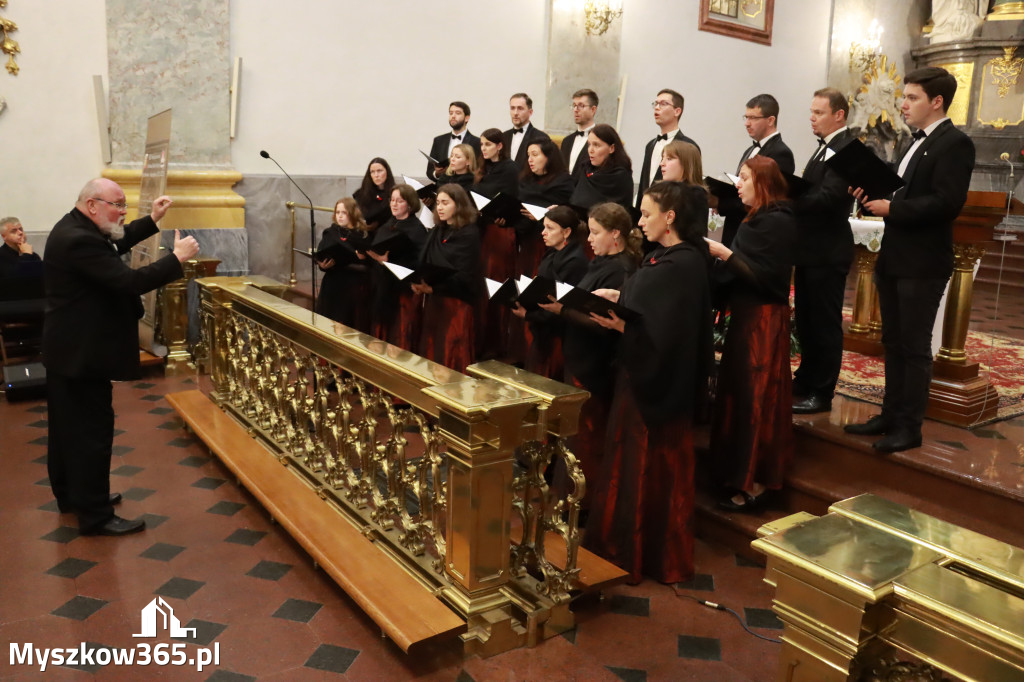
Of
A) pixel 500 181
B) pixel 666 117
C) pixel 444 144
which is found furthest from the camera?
pixel 444 144

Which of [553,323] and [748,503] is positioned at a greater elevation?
[553,323]

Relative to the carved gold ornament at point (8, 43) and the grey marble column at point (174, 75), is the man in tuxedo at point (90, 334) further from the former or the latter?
the carved gold ornament at point (8, 43)

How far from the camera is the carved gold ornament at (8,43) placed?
279 inches

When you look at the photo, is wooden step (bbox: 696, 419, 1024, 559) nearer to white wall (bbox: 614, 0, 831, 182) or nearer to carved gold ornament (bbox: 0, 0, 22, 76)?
carved gold ornament (bbox: 0, 0, 22, 76)

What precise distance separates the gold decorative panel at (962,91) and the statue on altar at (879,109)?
0.74 meters

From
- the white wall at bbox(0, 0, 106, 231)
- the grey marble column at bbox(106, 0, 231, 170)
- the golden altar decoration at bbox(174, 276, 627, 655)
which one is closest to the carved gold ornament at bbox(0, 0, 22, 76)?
the white wall at bbox(0, 0, 106, 231)

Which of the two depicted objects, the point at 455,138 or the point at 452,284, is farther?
the point at 455,138

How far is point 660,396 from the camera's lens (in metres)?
3.51

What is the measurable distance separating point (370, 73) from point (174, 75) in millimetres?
2074

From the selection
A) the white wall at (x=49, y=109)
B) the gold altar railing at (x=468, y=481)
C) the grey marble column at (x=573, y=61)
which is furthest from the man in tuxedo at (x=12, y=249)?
the grey marble column at (x=573, y=61)

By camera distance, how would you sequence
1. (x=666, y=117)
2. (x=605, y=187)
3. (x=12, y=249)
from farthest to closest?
(x=12, y=249)
(x=666, y=117)
(x=605, y=187)

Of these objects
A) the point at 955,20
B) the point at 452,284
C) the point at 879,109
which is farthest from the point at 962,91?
the point at 452,284

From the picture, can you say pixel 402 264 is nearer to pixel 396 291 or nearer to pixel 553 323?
pixel 396 291

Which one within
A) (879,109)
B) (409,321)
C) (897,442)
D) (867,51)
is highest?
(867,51)
